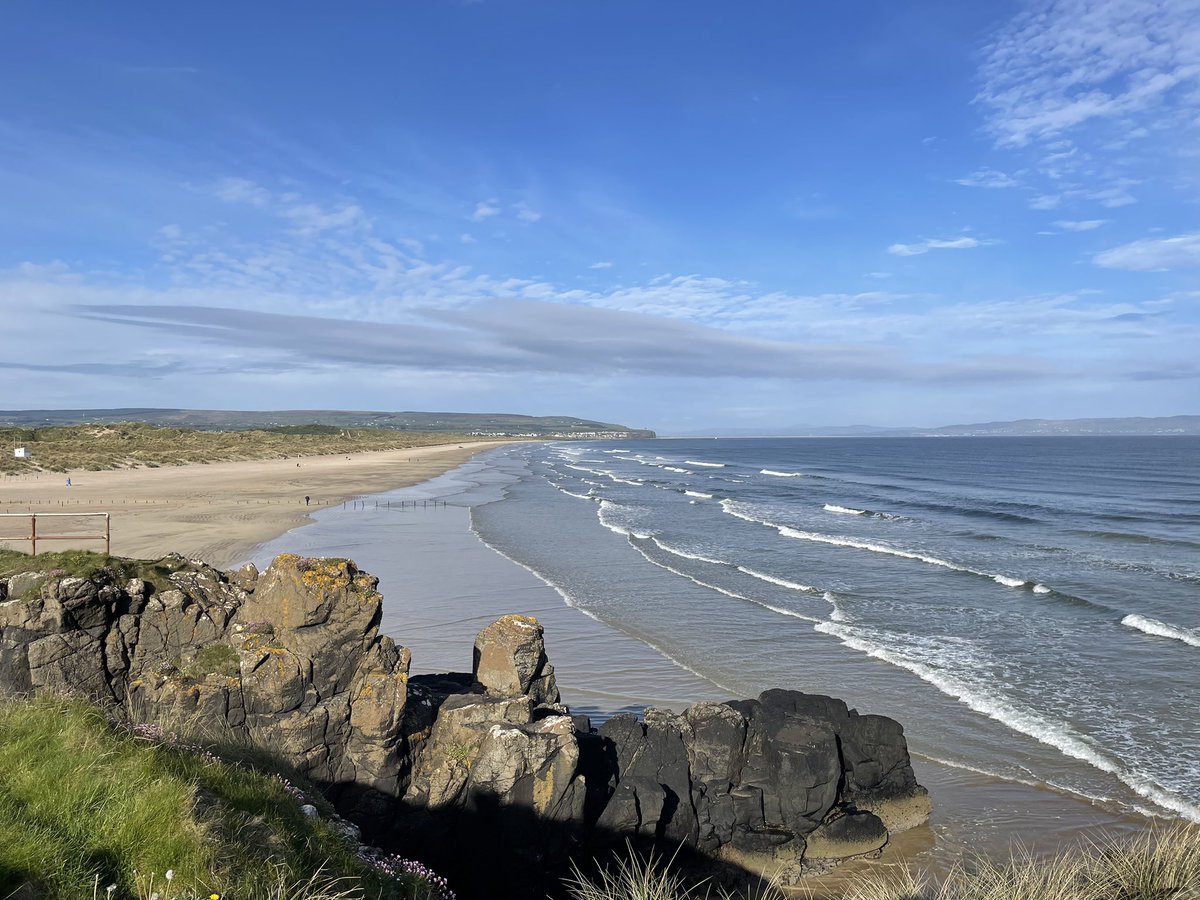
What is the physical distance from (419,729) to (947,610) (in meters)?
17.1

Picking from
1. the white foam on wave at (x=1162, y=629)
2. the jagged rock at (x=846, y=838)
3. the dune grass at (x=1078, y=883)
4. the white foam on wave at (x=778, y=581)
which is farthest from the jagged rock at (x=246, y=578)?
the white foam on wave at (x=1162, y=629)

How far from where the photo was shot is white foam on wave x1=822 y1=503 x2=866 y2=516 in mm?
45312

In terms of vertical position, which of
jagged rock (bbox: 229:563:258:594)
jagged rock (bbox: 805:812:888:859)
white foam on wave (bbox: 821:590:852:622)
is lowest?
jagged rock (bbox: 805:812:888:859)

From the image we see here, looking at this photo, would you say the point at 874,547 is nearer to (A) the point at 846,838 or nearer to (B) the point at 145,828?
(A) the point at 846,838

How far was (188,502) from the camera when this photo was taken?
133ft

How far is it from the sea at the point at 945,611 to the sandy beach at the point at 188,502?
31.4ft

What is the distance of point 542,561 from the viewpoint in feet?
94.2

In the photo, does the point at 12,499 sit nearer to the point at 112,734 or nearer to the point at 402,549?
the point at 402,549

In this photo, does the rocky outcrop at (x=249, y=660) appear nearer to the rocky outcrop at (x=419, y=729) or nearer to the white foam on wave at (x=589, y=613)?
the rocky outcrop at (x=419, y=729)

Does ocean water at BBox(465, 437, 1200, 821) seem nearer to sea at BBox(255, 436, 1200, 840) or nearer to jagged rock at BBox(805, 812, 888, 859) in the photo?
sea at BBox(255, 436, 1200, 840)

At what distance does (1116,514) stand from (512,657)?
4471 cm

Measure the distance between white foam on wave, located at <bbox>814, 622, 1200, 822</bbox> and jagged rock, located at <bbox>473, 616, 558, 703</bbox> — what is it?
8492mm

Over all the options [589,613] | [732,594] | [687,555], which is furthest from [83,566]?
[687,555]

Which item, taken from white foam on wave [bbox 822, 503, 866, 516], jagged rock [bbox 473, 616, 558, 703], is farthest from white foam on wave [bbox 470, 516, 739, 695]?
white foam on wave [bbox 822, 503, 866, 516]
